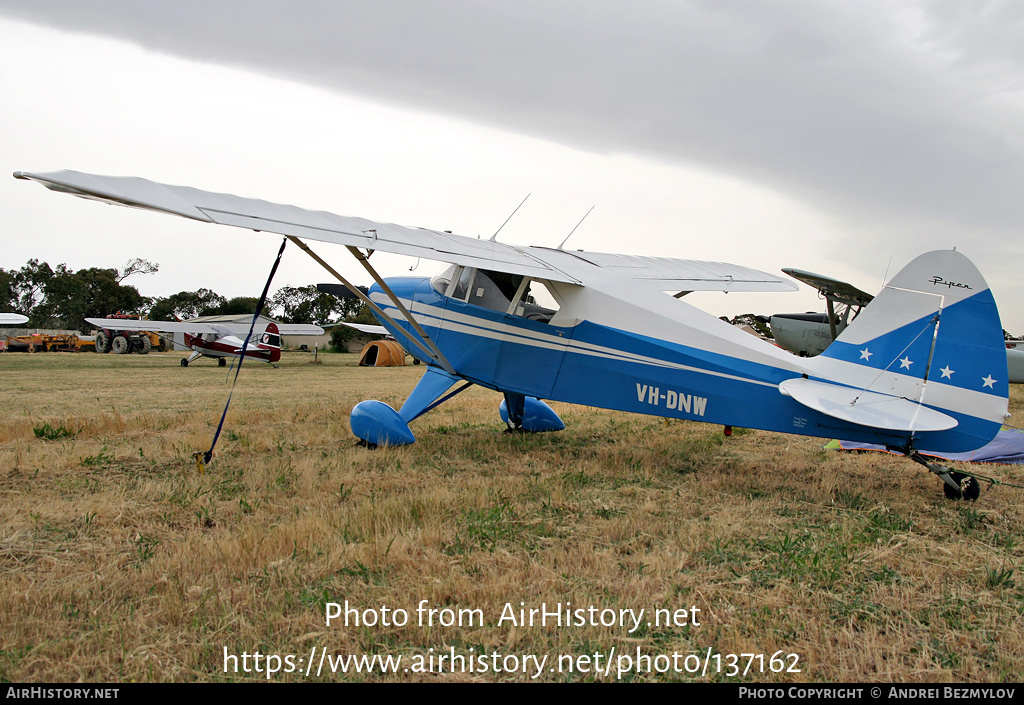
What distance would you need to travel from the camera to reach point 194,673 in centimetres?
216

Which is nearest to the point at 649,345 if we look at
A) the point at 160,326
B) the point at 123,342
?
the point at 160,326

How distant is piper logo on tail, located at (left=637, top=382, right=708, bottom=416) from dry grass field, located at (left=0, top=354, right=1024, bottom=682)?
611 millimetres

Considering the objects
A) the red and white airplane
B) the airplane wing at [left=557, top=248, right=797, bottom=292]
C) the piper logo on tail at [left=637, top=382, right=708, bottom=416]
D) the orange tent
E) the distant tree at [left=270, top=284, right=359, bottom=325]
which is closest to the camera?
the piper logo on tail at [left=637, top=382, right=708, bottom=416]

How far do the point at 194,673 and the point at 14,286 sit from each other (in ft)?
239

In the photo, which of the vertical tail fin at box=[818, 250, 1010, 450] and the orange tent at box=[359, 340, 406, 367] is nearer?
the vertical tail fin at box=[818, 250, 1010, 450]

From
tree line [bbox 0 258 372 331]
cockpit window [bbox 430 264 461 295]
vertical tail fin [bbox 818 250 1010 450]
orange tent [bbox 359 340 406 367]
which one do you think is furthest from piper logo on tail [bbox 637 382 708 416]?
tree line [bbox 0 258 372 331]

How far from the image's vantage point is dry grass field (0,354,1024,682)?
2291 mm

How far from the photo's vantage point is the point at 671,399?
5.42m

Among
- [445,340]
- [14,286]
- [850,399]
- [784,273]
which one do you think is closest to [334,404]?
[445,340]

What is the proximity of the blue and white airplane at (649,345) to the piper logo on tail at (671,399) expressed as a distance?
0.01m

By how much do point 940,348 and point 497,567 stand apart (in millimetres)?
3723

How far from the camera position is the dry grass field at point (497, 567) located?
229cm

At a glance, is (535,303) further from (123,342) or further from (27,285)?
(27,285)

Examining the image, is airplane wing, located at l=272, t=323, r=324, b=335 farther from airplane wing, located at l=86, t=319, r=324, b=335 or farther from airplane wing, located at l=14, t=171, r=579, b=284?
airplane wing, located at l=14, t=171, r=579, b=284
